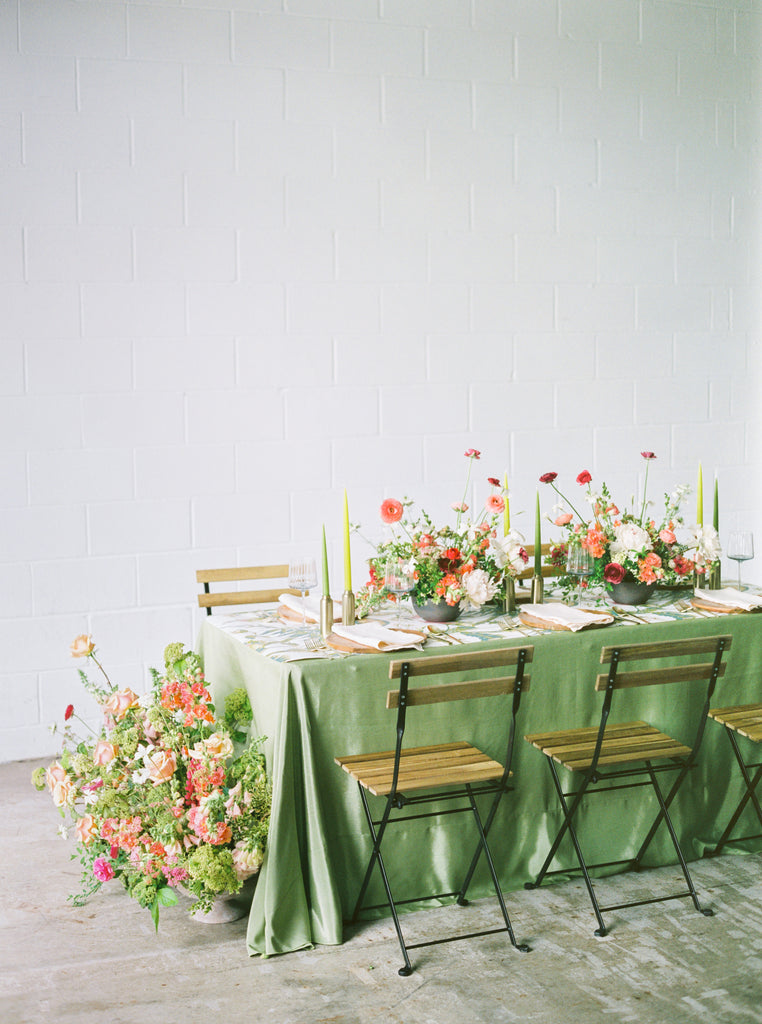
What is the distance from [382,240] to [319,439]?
3.15 feet

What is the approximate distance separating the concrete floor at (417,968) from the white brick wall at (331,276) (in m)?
1.86

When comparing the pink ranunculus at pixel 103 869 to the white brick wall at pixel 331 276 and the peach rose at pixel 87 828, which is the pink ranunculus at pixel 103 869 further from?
the white brick wall at pixel 331 276

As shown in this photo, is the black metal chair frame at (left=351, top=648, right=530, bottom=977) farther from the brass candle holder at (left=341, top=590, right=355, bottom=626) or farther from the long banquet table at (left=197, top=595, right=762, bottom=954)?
the brass candle holder at (left=341, top=590, right=355, bottom=626)

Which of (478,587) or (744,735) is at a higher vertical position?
(478,587)

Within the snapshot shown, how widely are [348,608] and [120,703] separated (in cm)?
73

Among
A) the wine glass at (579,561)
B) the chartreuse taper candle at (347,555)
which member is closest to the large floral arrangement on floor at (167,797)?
the chartreuse taper candle at (347,555)

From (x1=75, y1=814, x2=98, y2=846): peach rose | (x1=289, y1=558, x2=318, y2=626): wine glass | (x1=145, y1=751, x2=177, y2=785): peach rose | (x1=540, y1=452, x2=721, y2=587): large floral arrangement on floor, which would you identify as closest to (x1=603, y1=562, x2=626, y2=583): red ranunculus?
(x1=540, y1=452, x2=721, y2=587): large floral arrangement on floor

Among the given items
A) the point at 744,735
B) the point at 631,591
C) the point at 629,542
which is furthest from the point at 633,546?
the point at 744,735

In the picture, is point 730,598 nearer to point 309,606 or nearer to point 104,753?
point 309,606

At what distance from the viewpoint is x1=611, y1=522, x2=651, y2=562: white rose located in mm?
3576

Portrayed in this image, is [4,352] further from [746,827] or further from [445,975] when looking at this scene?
[746,827]

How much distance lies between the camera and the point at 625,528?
3611mm

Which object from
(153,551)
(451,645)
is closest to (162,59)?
(153,551)

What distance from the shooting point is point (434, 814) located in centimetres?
307
